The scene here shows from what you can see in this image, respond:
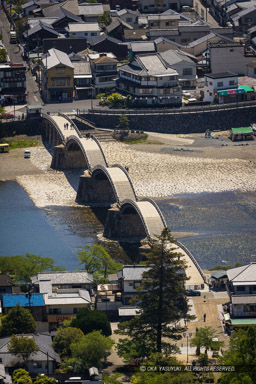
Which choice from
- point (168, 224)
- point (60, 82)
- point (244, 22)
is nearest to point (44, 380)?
point (168, 224)

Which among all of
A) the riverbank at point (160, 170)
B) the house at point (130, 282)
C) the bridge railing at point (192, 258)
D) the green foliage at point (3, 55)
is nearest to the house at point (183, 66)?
the riverbank at point (160, 170)

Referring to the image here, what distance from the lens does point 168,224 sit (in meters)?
97.1

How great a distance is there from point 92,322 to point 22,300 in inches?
228

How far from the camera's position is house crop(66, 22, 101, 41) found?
14050 cm

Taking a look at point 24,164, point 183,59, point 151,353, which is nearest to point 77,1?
point 183,59

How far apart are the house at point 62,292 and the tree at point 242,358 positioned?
469 inches

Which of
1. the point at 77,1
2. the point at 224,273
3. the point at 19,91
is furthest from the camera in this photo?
the point at 77,1

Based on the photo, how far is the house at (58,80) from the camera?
12550cm

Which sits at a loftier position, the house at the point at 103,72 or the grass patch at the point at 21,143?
the house at the point at 103,72

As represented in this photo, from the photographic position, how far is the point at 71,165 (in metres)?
113

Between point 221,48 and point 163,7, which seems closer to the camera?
point 221,48

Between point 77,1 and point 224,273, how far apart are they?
2961 inches

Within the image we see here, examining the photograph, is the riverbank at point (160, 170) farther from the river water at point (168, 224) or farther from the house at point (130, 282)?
the house at point (130, 282)

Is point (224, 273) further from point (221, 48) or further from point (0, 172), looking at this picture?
point (221, 48)
